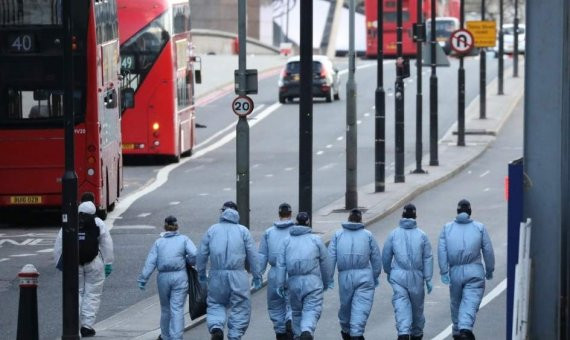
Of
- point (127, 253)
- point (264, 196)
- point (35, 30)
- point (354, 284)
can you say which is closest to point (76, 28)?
point (35, 30)

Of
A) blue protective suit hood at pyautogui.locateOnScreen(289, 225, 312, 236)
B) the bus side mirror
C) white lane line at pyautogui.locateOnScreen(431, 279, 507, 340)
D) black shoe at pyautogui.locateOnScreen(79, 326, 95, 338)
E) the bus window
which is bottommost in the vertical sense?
white lane line at pyautogui.locateOnScreen(431, 279, 507, 340)

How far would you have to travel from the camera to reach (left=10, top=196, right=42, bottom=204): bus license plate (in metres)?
31.6

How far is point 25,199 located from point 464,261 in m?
14.1

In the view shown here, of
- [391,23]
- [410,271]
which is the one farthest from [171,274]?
[391,23]

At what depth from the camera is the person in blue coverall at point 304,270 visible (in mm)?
18625

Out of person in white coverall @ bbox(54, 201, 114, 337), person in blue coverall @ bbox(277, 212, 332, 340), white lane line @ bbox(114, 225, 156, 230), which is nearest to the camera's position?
person in blue coverall @ bbox(277, 212, 332, 340)

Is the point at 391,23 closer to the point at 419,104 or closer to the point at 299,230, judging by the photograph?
the point at 419,104

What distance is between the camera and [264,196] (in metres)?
38.0

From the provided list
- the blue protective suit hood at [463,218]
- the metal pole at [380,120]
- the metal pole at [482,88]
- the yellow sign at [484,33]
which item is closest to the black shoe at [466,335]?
the blue protective suit hood at [463,218]

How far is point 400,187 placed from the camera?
129 feet

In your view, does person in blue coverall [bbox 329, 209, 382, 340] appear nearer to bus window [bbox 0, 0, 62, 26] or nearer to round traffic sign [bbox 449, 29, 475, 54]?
bus window [bbox 0, 0, 62, 26]

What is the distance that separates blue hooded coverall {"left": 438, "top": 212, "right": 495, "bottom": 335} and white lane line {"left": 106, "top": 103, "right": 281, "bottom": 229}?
45.0 ft

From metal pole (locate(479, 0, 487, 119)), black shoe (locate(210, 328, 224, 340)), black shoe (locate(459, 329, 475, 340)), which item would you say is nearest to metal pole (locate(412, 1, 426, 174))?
metal pole (locate(479, 0, 487, 119))

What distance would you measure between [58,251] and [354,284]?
3539 mm
